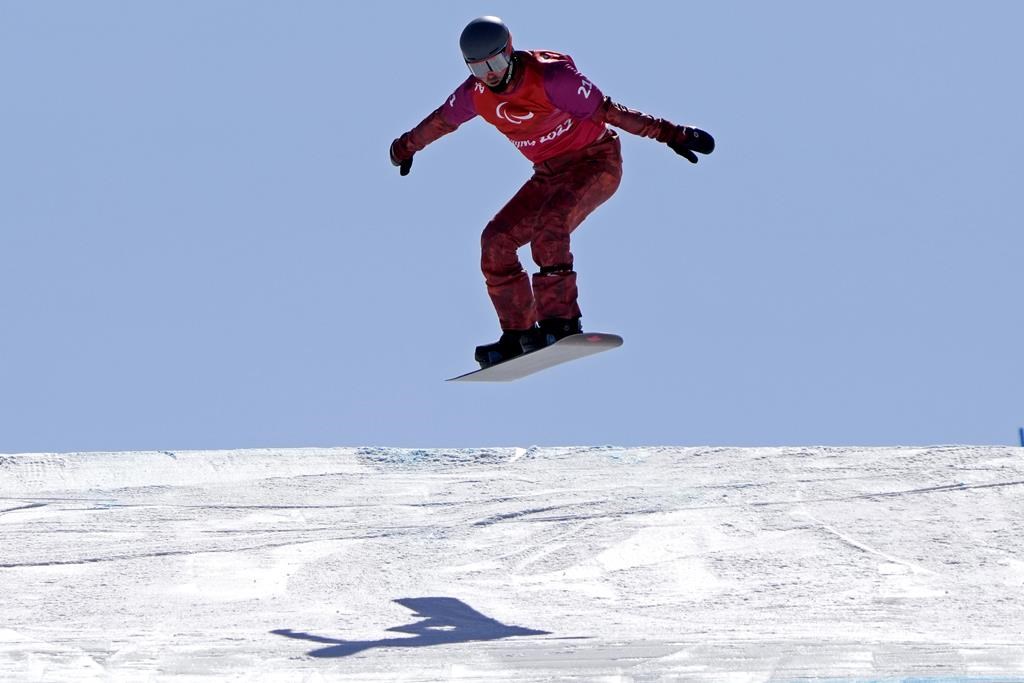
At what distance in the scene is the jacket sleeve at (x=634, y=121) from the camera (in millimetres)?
8555

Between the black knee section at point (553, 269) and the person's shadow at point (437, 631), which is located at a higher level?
the black knee section at point (553, 269)

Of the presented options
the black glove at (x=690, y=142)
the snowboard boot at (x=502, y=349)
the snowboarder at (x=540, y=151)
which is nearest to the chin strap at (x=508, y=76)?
the snowboarder at (x=540, y=151)

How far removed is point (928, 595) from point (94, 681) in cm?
448

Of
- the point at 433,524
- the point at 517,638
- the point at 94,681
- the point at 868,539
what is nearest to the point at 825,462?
the point at 868,539

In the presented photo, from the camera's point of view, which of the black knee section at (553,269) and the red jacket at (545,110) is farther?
the black knee section at (553,269)

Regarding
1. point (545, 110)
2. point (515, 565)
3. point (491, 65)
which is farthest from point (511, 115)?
point (515, 565)

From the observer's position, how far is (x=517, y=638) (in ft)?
23.9

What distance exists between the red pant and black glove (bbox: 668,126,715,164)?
1.57ft

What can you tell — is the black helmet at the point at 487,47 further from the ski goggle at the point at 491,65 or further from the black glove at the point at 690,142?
the black glove at the point at 690,142

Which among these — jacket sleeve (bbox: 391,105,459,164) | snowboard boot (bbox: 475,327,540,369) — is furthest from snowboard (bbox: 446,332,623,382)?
jacket sleeve (bbox: 391,105,459,164)

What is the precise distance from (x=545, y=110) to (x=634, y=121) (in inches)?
20.3

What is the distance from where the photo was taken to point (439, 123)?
9.09 metres

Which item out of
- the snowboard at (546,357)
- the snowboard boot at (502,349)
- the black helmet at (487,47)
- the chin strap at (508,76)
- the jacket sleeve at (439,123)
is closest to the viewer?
the black helmet at (487,47)

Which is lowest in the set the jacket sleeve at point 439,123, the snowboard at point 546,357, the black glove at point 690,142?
the snowboard at point 546,357
